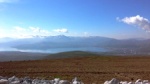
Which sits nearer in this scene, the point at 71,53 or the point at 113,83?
the point at 113,83

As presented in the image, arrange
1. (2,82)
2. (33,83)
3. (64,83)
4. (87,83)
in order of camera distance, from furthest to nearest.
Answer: (87,83)
(33,83)
(64,83)
(2,82)

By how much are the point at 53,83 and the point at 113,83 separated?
140 inches

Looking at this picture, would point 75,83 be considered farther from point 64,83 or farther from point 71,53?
point 71,53

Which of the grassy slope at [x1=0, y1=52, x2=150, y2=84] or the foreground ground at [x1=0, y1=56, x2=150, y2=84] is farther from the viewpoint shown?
the grassy slope at [x1=0, y1=52, x2=150, y2=84]

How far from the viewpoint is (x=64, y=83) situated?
56.1 feet

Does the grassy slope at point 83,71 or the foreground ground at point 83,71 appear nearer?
the foreground ground at point 83,71

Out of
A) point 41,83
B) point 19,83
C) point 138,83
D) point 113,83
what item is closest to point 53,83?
point 41,83

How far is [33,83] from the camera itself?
1830 cm

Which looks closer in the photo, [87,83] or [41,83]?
[41,83]

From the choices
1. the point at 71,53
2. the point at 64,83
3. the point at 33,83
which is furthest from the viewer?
the point at 71,53

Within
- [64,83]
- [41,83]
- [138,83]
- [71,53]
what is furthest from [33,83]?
[71,53]

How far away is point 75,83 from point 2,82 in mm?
4672

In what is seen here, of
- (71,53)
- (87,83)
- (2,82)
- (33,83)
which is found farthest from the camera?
(71,53)

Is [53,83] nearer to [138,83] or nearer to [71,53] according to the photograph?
[138,83]
